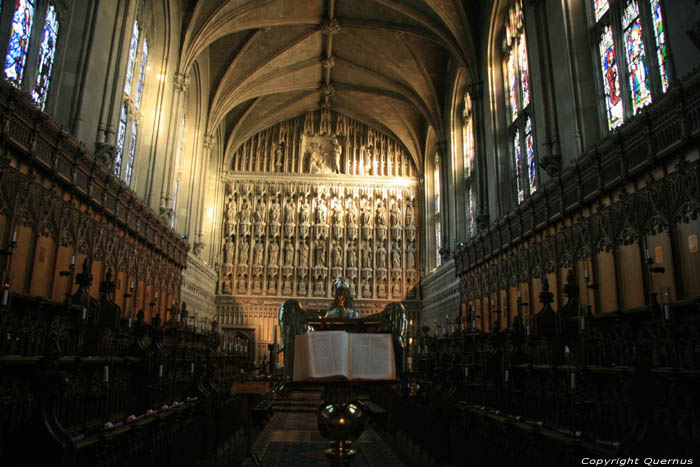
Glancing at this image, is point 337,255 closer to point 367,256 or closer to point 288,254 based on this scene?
point 367,256

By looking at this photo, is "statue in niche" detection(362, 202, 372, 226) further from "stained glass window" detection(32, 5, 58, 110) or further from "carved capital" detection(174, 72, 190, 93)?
"stained glass window" detection(32, 5, 58, 110)

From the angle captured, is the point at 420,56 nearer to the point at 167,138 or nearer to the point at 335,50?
the point at 335,50

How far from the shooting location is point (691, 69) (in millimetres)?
7695

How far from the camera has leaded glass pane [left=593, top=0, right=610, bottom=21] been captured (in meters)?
11.1

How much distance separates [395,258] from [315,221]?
4755mm

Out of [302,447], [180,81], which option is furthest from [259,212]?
[302,447]

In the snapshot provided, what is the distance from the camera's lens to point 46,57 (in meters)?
10.8

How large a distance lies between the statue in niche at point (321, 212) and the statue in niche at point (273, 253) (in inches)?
102

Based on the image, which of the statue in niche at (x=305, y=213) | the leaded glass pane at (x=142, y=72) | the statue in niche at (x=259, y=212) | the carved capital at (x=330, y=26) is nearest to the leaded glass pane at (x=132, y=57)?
the leaded glass pane at (x=142, y=72)

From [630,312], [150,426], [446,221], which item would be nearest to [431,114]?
[446,221]

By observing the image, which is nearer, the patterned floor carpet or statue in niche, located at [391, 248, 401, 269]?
the patterned floor carpet

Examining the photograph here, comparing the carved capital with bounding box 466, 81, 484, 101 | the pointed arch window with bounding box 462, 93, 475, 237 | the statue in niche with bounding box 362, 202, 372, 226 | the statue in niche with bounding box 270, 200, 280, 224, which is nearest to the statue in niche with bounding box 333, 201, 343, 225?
the statue in niche with bounding box 362, 202, 372, 226

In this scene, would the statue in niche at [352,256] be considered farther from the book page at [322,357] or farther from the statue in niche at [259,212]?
the book page at [322,357]

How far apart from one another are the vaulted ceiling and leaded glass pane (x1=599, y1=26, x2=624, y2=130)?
26.1ft
